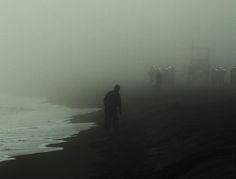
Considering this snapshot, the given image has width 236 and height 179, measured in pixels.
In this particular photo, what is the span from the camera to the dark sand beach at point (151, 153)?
55.4 ft

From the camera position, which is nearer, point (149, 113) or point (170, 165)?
point (170, 165)

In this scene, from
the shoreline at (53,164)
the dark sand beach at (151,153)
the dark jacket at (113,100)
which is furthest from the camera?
the dark jacket at (113,100)

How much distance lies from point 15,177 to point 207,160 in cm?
603

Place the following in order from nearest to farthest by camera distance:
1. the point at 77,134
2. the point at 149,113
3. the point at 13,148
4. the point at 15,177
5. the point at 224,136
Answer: the point at 15,177 → the point at 224,136 → the point at 13,148 → the point at 77,134 → the point at 149,113

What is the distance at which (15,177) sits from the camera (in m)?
18.6

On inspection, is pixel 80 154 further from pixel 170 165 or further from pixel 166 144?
pixel 170 165

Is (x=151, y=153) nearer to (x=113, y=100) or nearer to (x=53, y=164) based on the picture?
(x=53, y=164)

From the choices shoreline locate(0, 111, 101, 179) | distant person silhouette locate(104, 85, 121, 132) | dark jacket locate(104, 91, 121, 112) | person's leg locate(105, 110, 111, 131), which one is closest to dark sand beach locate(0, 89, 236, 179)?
shoreline locate(0, 111, 101, 179)

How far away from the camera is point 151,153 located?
2089 cm

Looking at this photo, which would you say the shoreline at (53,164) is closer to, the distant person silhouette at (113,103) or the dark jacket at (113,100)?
the distant person silhouette at (113,103)

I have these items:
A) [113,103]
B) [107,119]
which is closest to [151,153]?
[113,103]

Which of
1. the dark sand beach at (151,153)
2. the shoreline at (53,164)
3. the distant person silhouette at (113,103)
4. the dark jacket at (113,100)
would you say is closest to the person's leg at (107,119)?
the distant person silhouette at (113,103)

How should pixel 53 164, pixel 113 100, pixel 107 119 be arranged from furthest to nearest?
pixel 107 119 → pixel 113 100 → pixel 53 164

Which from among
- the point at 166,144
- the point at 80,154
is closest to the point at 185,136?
the point at 166,144
